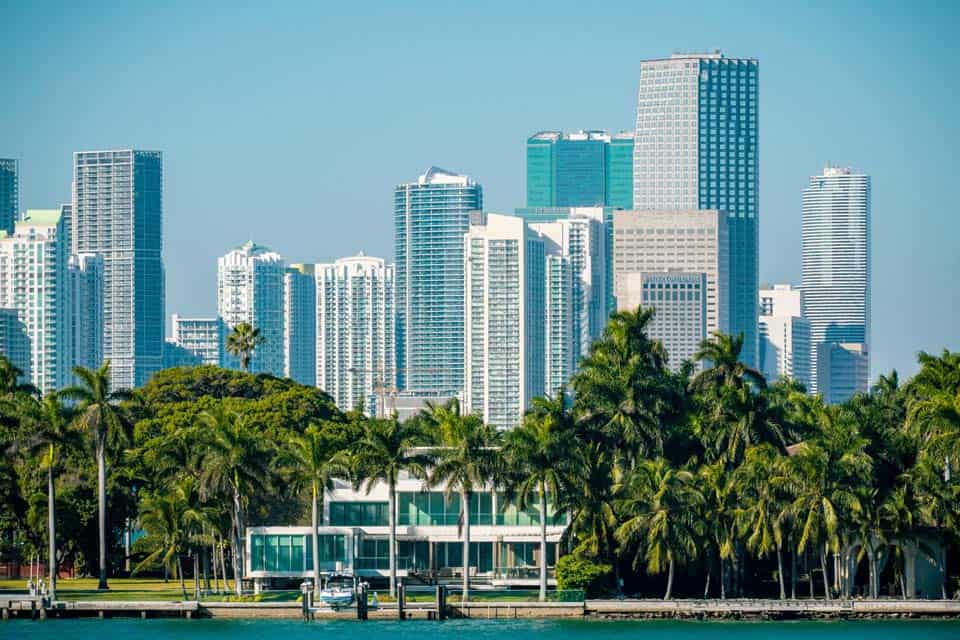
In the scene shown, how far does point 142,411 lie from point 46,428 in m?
21.8

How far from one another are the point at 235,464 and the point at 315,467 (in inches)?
145

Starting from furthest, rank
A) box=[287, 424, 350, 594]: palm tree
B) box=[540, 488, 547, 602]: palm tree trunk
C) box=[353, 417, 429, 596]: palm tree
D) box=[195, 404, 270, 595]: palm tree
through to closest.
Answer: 1. box=[195, 404, 270, 595]: palm tree
2. box=[353, 417, 429, 596]: palm tree
3. box=[287, 424, 350, 594]: palm tree
4. box=[540, 488, 547, 602]: palm tree trunk

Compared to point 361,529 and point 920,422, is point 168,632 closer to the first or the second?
point 361,529

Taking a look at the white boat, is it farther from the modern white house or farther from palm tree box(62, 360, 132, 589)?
palm tree box(62, 360, 132, 589)

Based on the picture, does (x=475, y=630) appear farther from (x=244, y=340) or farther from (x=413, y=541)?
(x=244, y=340)

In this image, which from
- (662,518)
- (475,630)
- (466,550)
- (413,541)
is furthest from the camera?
(413,541)

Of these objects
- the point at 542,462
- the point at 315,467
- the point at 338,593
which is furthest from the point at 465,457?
the point at 338,593

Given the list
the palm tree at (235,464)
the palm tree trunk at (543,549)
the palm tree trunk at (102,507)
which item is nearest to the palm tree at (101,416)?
the palm tree trunk at (102,507)

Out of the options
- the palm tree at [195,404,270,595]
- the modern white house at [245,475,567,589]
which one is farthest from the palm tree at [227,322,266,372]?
the palm tree at [195,404,270,595]

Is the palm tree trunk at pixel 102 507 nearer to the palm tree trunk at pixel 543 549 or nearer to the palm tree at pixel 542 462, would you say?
the palm tree at pixel 542 462

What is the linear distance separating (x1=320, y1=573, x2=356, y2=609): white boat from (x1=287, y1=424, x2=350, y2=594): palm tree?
723 millimetres

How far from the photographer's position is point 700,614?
86375 millimetres

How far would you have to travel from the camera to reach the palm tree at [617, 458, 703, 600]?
286ft

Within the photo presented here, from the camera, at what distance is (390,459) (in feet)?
297
